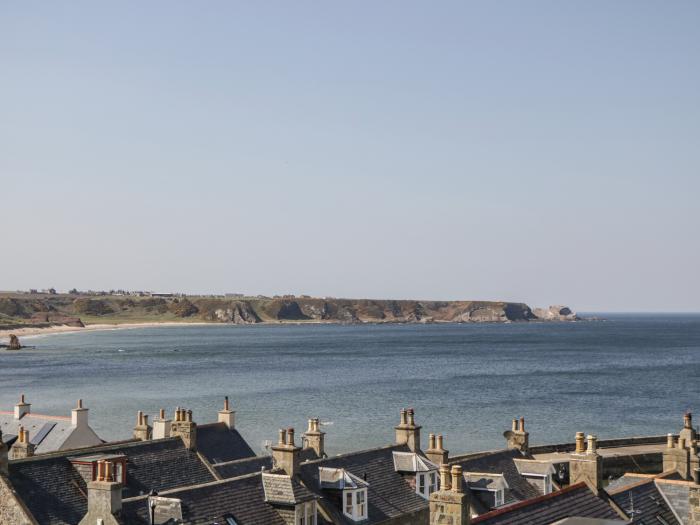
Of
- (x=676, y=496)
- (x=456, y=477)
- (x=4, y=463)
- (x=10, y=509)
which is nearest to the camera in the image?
(x=456, y=477)

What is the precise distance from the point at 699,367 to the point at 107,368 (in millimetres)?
105085

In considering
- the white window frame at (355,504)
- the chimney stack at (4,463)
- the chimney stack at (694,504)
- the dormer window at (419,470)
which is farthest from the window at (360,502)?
the chimney stack at (4,463)

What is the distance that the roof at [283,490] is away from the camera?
95.2 feet

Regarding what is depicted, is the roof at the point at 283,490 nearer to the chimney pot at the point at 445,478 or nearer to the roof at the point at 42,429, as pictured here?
the chimney pot at the point at 445,478

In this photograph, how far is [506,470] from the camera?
3638 cm

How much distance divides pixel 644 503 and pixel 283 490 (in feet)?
35.6

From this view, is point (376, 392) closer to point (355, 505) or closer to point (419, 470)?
point (419, 470)

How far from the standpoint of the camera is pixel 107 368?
16038 cm

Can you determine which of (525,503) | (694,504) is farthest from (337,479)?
(694,504)

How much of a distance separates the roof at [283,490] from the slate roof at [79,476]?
15.4ft

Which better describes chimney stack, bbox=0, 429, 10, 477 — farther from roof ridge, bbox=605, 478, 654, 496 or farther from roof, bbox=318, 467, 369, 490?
roof ridge, bbox=605, 478, 654, 496

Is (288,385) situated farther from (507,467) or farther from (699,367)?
(507,467)

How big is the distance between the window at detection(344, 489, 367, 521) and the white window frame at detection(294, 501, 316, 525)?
1759mm

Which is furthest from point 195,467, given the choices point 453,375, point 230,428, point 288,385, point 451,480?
point 453,375
